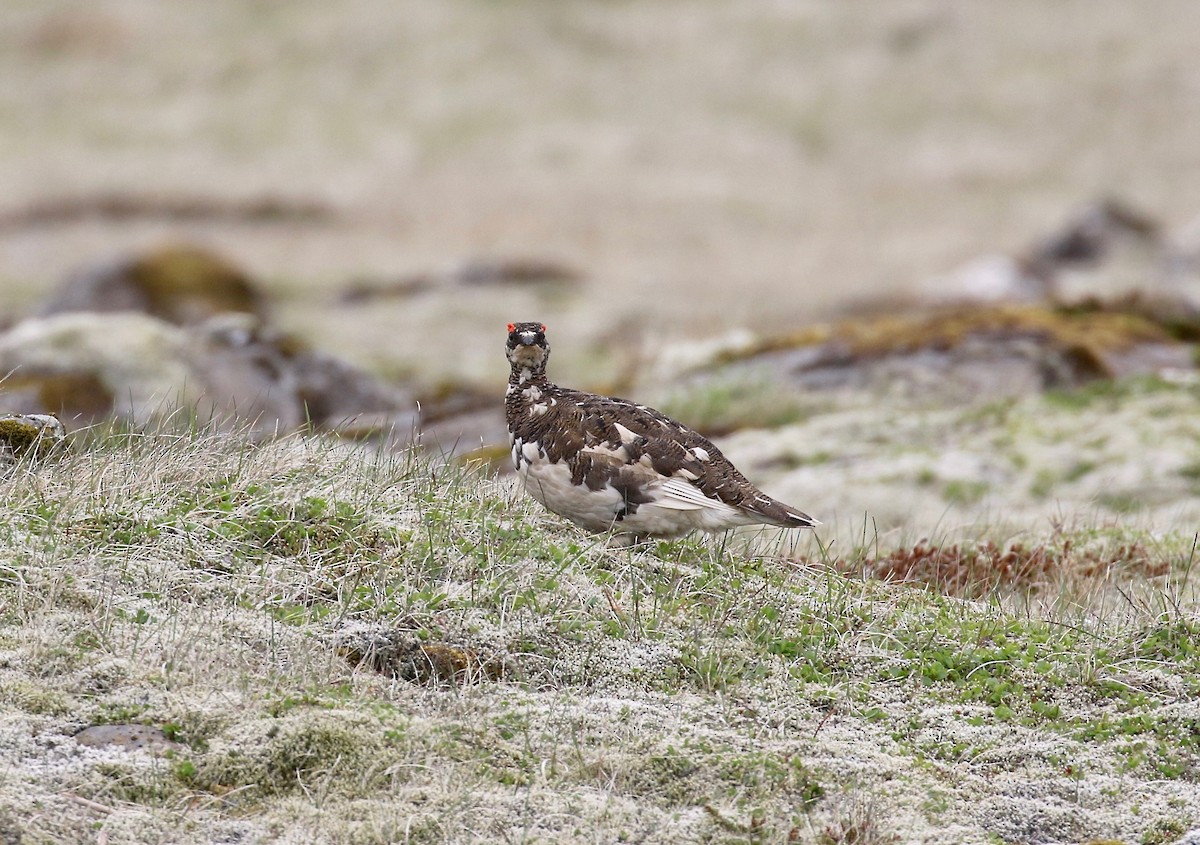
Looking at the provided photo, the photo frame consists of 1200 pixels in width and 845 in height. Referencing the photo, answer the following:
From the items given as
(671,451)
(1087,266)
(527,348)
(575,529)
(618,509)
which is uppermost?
(1087,266)

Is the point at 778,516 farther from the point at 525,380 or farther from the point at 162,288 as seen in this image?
the point at 162,288

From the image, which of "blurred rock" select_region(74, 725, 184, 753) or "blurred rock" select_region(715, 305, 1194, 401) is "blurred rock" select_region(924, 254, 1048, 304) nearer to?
"blurred rock" select_region(715, 305, 1194, 401)

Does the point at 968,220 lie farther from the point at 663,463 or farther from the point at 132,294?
the point at 663,463

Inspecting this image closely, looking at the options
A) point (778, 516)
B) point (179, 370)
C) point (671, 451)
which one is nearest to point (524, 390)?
point (671, 451)

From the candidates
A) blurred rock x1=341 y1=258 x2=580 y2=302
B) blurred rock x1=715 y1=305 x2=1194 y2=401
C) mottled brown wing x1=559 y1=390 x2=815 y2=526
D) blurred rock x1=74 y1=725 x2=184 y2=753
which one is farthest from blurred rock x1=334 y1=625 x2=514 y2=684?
blurred rock x1=341 y1=258 x2=580 y2=302

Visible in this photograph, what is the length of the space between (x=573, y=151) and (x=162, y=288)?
28.1 metres

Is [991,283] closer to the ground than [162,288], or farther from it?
farther from it

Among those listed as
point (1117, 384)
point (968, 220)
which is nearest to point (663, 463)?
point (1117, 384)

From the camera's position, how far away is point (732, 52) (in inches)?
2702

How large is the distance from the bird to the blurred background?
18995 mm

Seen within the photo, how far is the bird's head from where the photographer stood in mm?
9508

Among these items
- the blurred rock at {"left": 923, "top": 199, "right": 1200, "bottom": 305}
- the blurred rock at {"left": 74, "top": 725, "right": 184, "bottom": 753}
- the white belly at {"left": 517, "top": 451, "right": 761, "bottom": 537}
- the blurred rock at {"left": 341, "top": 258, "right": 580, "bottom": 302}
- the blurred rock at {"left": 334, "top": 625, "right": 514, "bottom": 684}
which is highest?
the blurred rock at {"left": 923, "top": 199, "right": 1200, "bottom": 305}

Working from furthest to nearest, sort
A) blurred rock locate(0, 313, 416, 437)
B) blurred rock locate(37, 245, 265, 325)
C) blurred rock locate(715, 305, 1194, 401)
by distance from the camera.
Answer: blurred rock locate(37, 245, 265, 325) < blurred rock locate(715, 305, 1194, 401) < blurred rock locate(0, 313, 416, 437)

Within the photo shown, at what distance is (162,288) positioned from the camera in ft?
102
